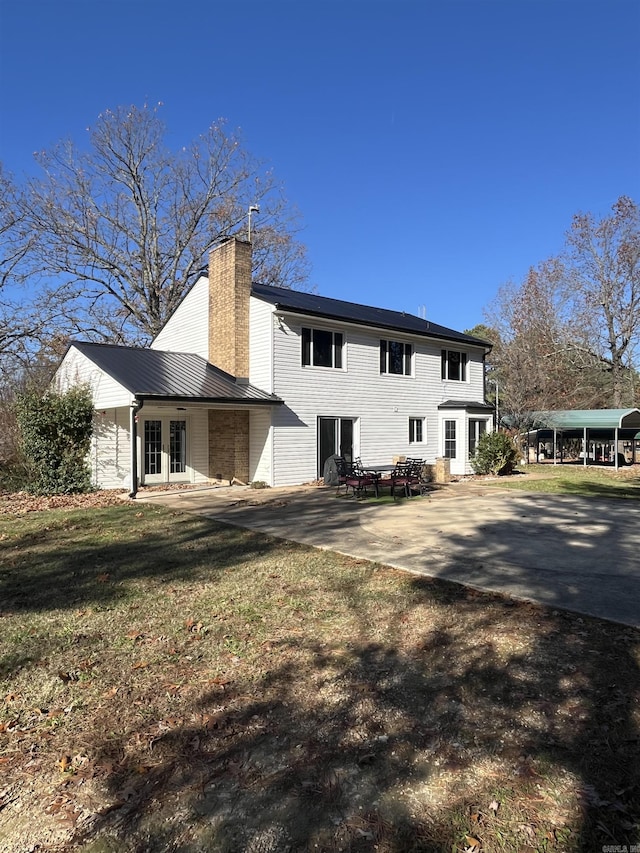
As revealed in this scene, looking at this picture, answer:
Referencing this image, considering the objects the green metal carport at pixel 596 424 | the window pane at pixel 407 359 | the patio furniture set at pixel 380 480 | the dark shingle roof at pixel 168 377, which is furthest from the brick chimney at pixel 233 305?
the green metal carport at pixel 596 424

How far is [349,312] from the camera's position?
66.0ft

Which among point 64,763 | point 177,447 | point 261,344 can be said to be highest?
point 261,344

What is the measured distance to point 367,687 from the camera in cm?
368

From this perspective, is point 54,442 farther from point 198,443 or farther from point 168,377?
point 198,443

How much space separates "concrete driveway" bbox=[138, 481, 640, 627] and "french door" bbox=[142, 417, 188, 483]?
207 centimetres

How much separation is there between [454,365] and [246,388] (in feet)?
34.4

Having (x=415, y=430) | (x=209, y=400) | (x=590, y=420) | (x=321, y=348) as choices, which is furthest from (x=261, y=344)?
(x=590, y=420)

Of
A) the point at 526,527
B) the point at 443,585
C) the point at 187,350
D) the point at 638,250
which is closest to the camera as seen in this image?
the point at 443,585

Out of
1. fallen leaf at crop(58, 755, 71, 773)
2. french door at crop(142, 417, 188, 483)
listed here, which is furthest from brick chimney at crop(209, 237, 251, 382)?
fallen leaf at crop(58, 755, 71, 773)

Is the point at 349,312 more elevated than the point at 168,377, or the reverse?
the point at 349,312

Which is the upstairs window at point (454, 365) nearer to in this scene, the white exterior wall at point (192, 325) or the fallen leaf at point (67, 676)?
the white exterior wall at point (192, 325)

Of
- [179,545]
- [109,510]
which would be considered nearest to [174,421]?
[109,510]

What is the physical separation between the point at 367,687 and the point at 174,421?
581 inches

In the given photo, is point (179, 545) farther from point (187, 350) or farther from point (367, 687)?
point (187, 350)
